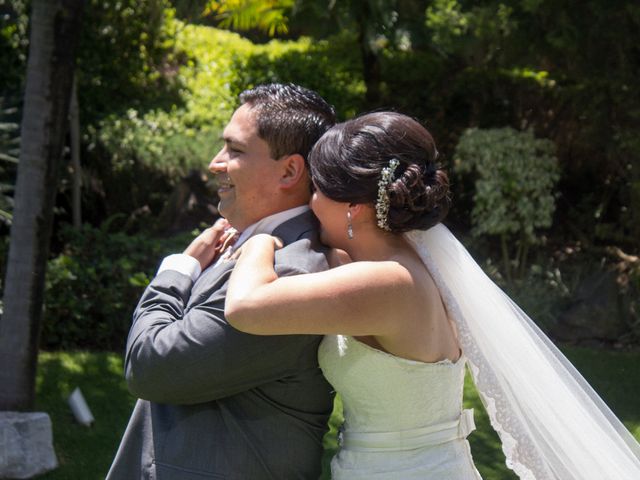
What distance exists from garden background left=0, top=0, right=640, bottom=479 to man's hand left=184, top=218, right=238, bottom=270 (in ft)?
11.3

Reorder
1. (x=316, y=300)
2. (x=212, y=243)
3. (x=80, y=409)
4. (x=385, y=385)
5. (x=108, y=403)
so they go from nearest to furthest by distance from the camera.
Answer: (x=316, y=300), (x=385, y=385), (x=212, y=243), (x=80, y=409), (x=108, y=403)

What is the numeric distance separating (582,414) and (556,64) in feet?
22.4

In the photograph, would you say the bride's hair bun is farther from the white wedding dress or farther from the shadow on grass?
the shadow on grass

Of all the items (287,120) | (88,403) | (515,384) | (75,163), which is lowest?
(88,403)

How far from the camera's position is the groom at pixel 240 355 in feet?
7.14

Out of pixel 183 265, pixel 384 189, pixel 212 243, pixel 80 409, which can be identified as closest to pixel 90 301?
pixel 80 409

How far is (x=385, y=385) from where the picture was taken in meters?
2.30

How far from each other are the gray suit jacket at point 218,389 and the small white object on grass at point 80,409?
3.52m

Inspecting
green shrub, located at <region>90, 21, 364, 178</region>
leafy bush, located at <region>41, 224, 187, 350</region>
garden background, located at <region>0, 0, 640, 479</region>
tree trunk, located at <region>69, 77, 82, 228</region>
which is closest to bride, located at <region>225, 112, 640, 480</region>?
garden background, located at <region>0, 0, 640, 479</region>

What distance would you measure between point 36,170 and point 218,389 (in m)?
2.72

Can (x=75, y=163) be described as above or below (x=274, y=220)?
below

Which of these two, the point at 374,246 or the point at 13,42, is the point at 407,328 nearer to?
the point at 374,246

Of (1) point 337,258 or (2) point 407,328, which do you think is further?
(1) point 337,258

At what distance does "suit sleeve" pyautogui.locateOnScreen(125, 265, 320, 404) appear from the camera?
2158 millimetres
